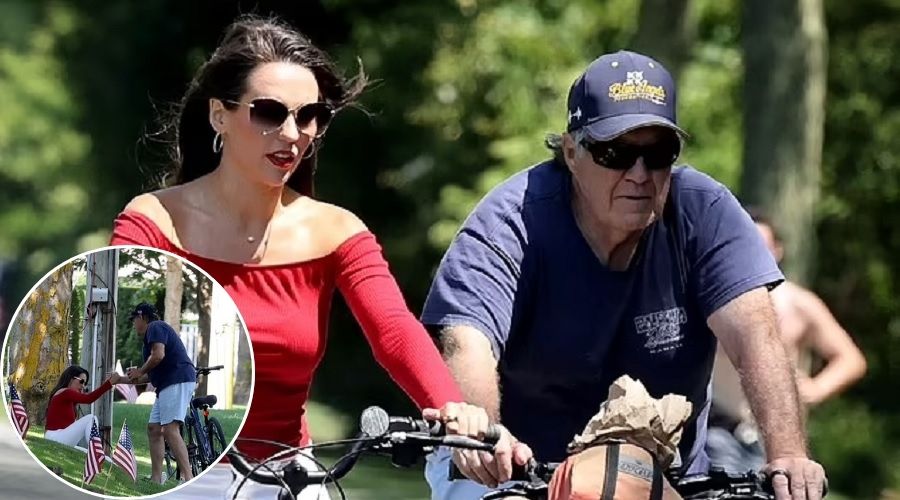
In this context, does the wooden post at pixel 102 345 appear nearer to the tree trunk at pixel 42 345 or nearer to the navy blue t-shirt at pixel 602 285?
the tree trunk at pixel 42 345

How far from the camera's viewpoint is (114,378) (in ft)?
10.3

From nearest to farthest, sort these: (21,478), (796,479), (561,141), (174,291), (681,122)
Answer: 1. (174,291)
2. (796,479)
3. (561,141)
4. (21,478)
5. (681,122)

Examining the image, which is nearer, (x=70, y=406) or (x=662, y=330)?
(x=70, y=406)

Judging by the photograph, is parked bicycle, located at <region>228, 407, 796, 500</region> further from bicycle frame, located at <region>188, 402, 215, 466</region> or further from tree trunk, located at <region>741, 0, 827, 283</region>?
tree trunk, located at <region>741, 0, 827, 283</region>

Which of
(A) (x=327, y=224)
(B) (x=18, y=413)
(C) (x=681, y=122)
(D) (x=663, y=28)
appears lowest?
(B) (x=18, y=413)

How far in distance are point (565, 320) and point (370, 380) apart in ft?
47.9

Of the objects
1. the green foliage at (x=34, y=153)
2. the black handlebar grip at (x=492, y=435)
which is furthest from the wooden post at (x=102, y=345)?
the green foliage at (x=34, y=153)

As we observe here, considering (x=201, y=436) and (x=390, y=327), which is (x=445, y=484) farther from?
(x=201, y=436)

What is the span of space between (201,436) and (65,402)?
218 mm

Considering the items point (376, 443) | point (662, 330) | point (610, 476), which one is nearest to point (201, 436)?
point (376, 443)

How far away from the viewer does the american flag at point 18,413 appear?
3.15m

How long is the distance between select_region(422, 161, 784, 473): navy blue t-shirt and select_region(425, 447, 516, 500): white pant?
0.77 feet

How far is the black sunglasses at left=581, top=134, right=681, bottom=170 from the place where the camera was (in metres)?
4.04

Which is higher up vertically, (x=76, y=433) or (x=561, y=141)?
(x=561, y=141)
